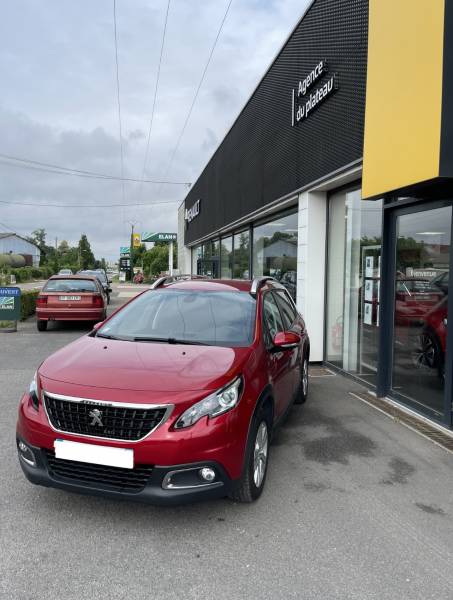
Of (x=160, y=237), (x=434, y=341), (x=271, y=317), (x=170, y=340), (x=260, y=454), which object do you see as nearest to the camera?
(x=260, y=454)

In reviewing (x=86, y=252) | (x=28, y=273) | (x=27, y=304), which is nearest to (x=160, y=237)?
(x=28, y=273)

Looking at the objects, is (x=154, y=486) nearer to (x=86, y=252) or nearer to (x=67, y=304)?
(x=67, y=304)

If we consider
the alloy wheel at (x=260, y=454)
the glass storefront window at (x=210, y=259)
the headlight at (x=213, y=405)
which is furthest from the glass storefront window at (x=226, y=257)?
the headlight at (x=213, y=405)

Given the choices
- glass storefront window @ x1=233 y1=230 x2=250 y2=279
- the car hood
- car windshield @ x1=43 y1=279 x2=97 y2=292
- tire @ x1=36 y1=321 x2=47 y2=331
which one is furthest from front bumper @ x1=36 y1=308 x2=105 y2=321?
the car hood

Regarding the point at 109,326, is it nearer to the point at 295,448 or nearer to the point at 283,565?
the point at 295,448

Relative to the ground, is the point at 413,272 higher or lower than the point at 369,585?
higher

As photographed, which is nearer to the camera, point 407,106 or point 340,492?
point 340,492

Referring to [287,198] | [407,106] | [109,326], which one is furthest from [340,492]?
[287,198]

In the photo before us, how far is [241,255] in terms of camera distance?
14.9 metres

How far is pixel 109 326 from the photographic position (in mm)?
4484

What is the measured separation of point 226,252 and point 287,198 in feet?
27.5

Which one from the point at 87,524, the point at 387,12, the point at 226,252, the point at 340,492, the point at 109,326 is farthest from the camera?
the point at 226,252

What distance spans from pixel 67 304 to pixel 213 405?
409 inches

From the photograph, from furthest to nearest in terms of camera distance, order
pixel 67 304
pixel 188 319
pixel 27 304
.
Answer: pixel 27 304 → pixel 67 304 → pixel 188 319
